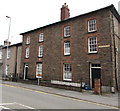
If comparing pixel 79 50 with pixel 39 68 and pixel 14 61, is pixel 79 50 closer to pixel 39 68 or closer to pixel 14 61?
pixel 39 68

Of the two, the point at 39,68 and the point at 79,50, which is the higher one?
the point at 79,50

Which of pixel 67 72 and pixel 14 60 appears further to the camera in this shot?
pixel 14 60

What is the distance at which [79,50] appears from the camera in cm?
1509

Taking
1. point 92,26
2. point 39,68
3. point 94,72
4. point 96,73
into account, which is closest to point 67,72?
point 94,72

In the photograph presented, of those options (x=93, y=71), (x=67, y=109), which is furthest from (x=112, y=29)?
(x=67, y=109)

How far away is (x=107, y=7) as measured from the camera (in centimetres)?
1341

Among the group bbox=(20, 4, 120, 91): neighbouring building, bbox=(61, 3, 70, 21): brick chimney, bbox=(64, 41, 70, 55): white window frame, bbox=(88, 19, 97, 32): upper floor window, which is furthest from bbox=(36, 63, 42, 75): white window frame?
bbox=(88, 19, 97, 32): upper floor window

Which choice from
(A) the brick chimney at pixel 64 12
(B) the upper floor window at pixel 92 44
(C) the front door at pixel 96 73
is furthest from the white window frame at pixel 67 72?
(A) the brick chimney at pixel 64 12

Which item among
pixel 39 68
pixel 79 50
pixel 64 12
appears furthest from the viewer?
pixel 39 68

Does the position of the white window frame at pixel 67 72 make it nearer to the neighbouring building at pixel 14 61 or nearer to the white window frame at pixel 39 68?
the white window frame at pixel 39 68

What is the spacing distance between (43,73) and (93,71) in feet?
26.5

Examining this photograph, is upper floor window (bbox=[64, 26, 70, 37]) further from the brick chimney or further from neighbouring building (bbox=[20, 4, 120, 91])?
the brick chimney

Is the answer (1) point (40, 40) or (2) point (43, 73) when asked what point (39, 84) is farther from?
(1) point (40, 40)

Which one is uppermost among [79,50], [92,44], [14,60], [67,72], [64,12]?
[64,12]
